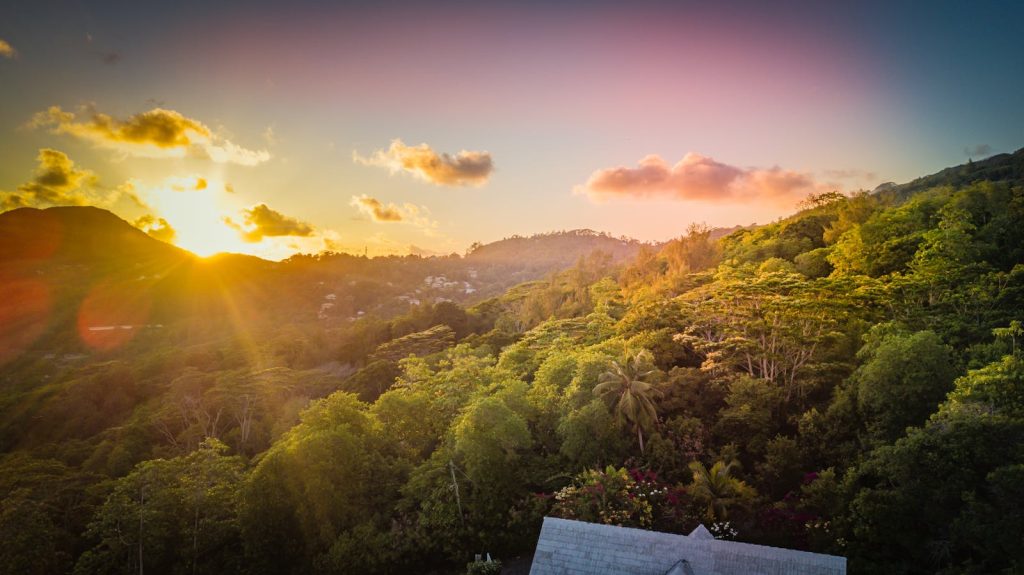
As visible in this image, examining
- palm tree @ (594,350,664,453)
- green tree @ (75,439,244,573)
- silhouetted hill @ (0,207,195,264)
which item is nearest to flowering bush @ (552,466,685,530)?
palm tree @ (594,350,664,453)

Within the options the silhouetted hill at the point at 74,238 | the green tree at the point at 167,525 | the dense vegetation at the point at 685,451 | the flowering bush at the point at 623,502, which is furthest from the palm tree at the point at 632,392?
the silhouetted hill at the point at 74,238

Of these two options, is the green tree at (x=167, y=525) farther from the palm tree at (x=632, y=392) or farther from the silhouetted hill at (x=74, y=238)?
the silhouetted hill at (x=74, y=238)

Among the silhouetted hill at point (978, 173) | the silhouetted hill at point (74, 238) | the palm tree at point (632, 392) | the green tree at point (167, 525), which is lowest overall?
the green tree at point (167, 525)

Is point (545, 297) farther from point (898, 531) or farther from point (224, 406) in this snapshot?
point (898, 531)

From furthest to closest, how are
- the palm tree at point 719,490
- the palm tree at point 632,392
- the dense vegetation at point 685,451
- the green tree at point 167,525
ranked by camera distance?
the palm tree at point 632,392 < the green tree at point 167,525 < the palm tree at point 719,490 < the dense vegetation at point 685,451

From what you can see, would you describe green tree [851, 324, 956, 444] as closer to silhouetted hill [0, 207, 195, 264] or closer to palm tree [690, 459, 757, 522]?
palm tree [690, 459, 757, 522]

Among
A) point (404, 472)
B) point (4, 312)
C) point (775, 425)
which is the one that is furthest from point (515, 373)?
point (4, 312)
